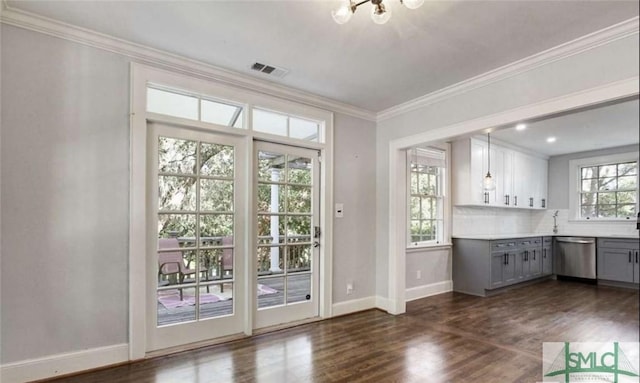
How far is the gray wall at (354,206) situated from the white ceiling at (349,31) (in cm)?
110

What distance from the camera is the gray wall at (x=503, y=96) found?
238 centimetres

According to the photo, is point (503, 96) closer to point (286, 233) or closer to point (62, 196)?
point (286, 233)

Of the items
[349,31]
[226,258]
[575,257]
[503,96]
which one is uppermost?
[349,31]

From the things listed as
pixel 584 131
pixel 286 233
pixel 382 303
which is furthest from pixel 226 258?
pixel 584 131

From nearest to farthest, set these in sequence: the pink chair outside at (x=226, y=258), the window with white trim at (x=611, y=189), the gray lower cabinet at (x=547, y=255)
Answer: the window with white trim at (x=611, y=189) → the pink chair outside at (x=226, y=258) → the gray lower cabinet at (x=547, y=255)

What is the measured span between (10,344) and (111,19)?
2353mm

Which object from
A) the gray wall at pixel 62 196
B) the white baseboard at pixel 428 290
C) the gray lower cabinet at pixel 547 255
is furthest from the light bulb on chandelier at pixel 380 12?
the gray lower cabinet at pixel 547 255

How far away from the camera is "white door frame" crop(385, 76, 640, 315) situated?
2.37 metres

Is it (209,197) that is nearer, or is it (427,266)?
(209,197)

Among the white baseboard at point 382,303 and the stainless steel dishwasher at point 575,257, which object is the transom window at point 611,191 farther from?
the white baseboard at point 382,303

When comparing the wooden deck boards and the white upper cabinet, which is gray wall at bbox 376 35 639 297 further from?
the white upper cabinet

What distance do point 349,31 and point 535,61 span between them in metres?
Result: 1.60

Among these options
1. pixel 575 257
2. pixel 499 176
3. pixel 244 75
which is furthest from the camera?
pixel 499 176

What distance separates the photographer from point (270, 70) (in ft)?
10.4
